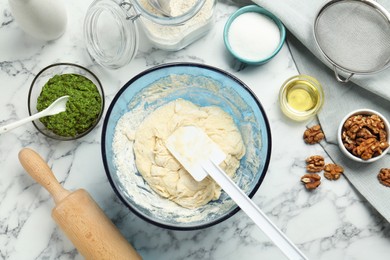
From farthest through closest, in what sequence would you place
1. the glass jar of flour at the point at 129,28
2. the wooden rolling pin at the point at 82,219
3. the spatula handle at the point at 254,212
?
the glass jar of flour at the point at 129,28 → the wooden rolling pin at the point at 82,219 → the spatula handle at the point at 254,212

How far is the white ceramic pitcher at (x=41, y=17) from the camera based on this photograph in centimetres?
143

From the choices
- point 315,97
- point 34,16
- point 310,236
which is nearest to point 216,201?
point 310,236

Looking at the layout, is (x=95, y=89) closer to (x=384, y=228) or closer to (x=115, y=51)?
(x=115, y=51)

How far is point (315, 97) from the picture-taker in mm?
1598

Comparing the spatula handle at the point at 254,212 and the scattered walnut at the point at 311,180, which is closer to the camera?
the spatula handle at the point at 254,212

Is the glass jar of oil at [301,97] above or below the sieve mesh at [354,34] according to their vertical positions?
below

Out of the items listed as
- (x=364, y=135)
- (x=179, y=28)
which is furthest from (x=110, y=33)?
(x=364, y=135)

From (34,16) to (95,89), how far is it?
0.82ft

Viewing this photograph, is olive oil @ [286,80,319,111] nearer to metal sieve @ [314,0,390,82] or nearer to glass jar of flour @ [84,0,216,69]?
metal sieve @ [314,0,390,82]

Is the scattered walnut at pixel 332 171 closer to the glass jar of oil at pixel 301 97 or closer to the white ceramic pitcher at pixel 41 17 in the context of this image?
the glass jar of oil at pixel 301 97

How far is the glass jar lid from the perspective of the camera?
5.08 ft

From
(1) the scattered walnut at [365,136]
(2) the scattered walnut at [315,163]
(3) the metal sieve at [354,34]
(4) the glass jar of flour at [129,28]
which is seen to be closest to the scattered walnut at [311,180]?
(2) the scattered walnut at [315,163]

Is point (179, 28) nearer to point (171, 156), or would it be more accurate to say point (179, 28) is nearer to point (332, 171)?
point (171, 156)

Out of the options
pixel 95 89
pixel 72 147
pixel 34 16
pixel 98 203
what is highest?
pixel 34 16
